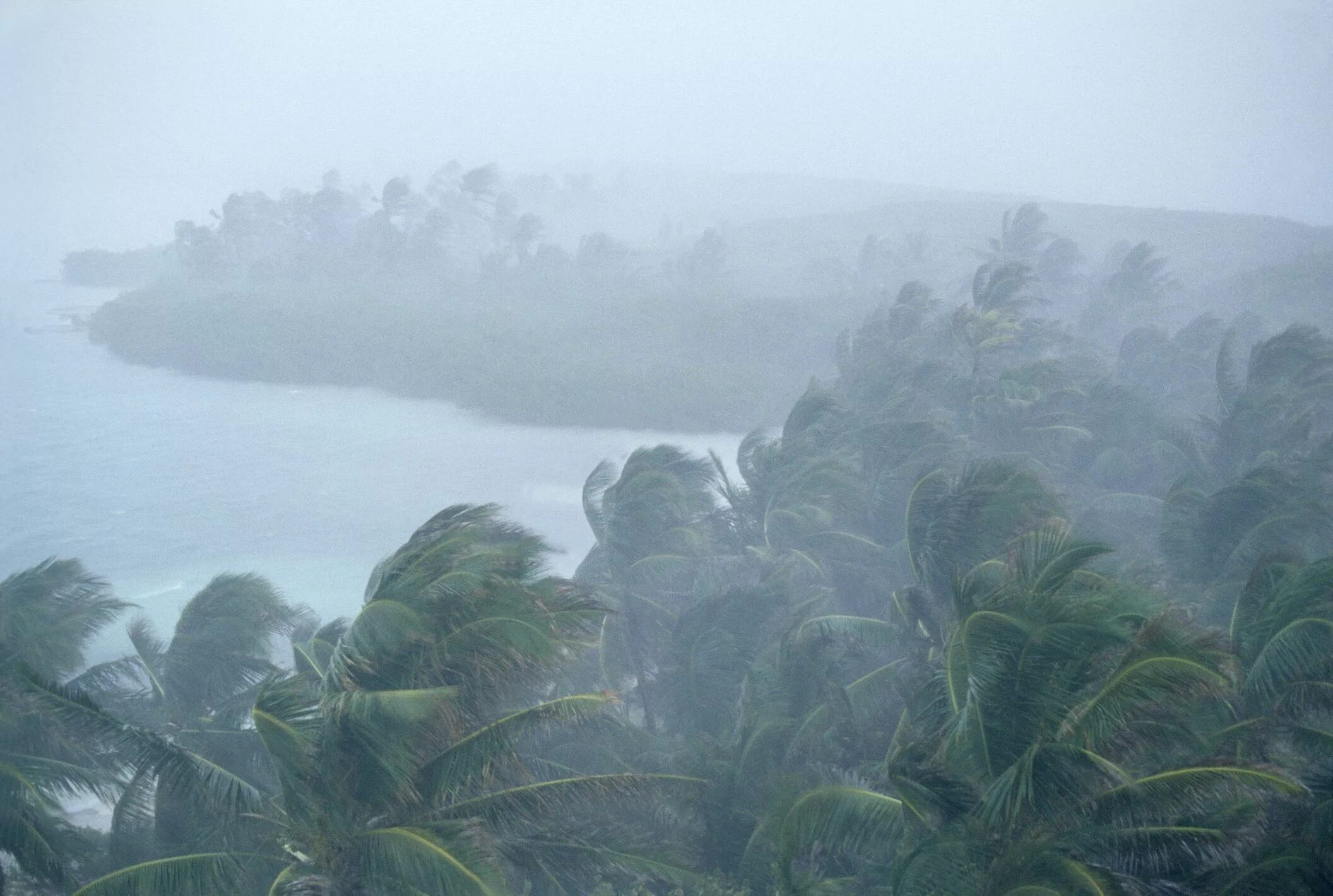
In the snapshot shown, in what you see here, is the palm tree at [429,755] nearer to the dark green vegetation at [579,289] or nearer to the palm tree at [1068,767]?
the palm tree at [1068,767]

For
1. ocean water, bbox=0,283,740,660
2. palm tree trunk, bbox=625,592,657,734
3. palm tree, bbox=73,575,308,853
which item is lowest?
ocean water, bbox=0,283,740,660

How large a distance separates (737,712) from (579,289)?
123 ft

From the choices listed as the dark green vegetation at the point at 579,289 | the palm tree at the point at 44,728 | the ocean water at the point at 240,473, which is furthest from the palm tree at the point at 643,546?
the dark green vegetation at the point at 579,289

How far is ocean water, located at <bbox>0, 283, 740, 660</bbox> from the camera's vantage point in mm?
20094

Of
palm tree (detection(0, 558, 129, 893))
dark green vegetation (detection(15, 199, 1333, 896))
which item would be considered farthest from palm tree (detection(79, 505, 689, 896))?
palm tree (detection(0, 558, 129, 893))

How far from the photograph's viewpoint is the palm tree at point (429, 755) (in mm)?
5773

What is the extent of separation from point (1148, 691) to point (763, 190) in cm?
7780

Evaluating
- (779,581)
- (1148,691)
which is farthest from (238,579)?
(1148,691)

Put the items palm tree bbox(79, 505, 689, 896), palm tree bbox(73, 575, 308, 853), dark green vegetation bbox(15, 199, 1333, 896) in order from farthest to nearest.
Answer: palm tree bbox(73, 575, 308, 853) → palm tree bbox(79, 505, 689, 896) → dark green vegetation bbox(15, 199, 1333, 896)

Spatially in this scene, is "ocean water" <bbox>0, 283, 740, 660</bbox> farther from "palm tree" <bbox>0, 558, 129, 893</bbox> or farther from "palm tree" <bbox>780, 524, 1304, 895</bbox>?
"palm tree" <bbox>780, 524, 1304, 895</bbox>

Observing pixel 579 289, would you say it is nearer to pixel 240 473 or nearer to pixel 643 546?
pixel 240 473

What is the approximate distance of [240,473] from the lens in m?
24.8

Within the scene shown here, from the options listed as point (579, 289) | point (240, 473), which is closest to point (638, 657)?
point (240, 473)

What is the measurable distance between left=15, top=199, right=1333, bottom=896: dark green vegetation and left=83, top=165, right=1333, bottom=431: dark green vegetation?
1825cm
